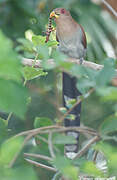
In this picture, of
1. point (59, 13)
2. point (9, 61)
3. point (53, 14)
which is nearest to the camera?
point (9, 61)

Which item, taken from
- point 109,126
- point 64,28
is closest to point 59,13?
point 64,28

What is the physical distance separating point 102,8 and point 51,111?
43.8 inches

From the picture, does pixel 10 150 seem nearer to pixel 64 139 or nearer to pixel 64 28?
pixel 64 139

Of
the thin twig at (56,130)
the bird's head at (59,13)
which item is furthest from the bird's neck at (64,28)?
the thin twig at (56,130)

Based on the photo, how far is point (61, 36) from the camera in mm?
1997

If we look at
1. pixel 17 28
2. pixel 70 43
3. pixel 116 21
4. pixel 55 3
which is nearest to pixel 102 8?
pixel 116 21

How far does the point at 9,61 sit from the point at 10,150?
113 millimetres

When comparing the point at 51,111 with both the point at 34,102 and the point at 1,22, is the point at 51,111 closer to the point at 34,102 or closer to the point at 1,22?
the point at 34,102

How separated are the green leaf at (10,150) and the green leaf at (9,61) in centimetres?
8

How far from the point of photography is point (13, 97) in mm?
508

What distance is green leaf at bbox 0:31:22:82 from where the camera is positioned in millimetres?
500

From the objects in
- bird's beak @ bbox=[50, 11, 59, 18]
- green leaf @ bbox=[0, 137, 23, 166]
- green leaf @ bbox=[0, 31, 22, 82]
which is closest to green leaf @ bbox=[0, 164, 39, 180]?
green leaf @ bbox=[0, 137, 23, 166]

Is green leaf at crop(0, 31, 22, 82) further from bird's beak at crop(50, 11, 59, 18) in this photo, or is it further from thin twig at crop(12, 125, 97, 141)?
bird's beak at crop(50, 11, 59, 18)

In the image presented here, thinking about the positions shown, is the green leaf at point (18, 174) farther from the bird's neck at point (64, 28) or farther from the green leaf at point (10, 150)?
the bird's neck at point (64, 28)
